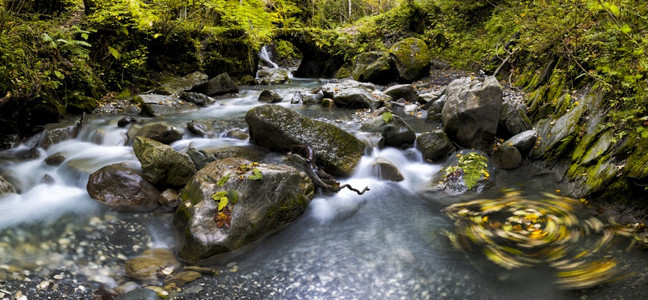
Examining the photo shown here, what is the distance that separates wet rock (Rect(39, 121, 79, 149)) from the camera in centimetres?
667

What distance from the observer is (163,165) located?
17.1 ft

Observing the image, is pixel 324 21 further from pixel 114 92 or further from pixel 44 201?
pixel 44 201

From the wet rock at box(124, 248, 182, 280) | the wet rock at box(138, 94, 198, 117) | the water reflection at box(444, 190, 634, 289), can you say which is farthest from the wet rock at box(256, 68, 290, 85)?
the wet rock at box(124, 248, 182, 280)

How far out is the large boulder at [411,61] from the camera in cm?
1333

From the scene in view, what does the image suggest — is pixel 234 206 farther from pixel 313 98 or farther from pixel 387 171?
pixel 313 98

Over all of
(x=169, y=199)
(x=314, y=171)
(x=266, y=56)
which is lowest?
(x=266, y=56)

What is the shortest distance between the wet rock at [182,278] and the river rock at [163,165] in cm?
197

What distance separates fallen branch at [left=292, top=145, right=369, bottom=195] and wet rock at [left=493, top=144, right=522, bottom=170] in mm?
2589

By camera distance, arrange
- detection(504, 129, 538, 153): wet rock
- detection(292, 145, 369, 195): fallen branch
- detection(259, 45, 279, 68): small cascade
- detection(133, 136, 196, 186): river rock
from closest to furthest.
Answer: detection(133, 136, 196, 186): river rock < detection(292, 145, 369, 195): fallen branch < detection(504, 129, 538, 153): wet rock < detection(259, 45, 279, 68): small cascade

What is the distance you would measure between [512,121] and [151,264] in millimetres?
6597

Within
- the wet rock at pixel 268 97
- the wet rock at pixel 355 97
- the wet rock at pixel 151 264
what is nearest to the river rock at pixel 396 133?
the wet rock at pixel 355 97

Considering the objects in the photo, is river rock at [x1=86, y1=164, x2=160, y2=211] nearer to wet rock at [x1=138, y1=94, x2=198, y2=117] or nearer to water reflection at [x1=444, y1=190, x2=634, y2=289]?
wet rock at [x1=138, y1=94, x2=198, y2=117]

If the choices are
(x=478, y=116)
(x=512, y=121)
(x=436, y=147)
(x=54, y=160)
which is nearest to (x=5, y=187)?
(x=54, y=160)

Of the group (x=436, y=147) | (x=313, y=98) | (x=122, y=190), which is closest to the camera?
(x=122, y=190)
